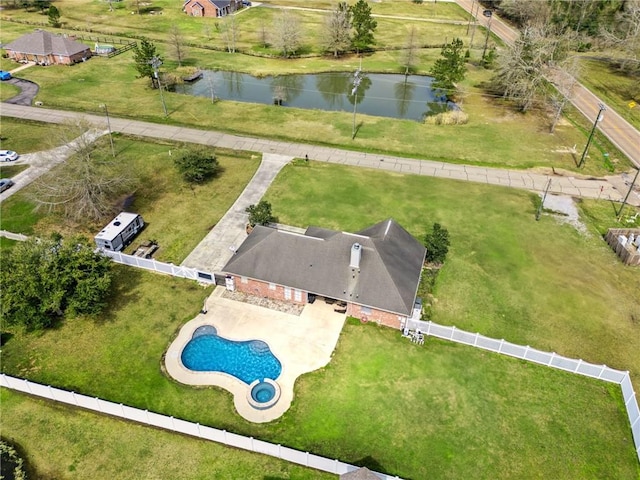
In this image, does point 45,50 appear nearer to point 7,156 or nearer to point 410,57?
point 7,156

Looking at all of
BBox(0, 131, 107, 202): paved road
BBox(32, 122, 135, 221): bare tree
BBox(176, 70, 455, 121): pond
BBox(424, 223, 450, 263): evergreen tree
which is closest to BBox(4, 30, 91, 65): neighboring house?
BBox(176, 70, 455, 121): pond

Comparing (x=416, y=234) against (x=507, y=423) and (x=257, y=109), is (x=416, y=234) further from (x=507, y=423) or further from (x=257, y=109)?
(x=257, y=109)

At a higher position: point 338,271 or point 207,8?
point 207,8

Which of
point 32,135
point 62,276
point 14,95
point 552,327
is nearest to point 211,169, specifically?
point 62,276

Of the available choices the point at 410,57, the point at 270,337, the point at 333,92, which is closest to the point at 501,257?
the point at 270,337

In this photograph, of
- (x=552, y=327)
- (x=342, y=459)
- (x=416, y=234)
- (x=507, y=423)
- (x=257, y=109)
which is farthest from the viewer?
(x=257, y=109)

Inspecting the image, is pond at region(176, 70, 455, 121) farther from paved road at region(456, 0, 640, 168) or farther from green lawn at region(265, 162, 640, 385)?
green lawn at region(265, 162, 640, 385)
